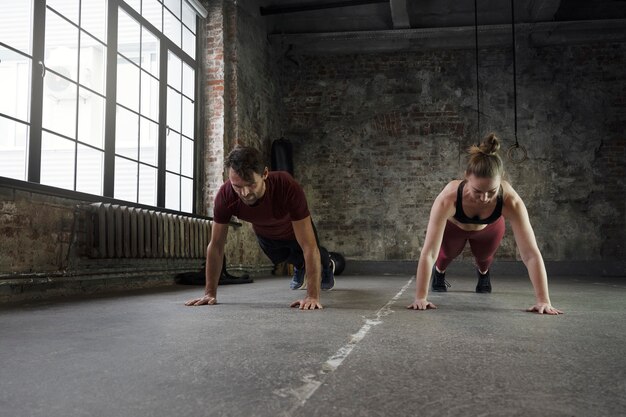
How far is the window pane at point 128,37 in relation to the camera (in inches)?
222

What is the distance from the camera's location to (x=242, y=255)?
25.9 ft

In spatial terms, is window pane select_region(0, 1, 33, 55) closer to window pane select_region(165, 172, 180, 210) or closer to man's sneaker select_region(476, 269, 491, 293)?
window pane select_region(165, 172, 180, 210)

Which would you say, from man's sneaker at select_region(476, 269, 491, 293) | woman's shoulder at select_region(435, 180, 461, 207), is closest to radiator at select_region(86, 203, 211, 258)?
woman's shoulder at select_region(435, 180, 461, 207)

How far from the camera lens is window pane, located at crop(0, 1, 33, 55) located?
4.11m

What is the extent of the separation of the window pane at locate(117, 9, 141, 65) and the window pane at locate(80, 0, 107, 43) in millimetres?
289

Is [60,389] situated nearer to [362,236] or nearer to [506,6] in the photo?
[362,236]

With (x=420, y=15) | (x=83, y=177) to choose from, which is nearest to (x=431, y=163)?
(x=420, y=15)

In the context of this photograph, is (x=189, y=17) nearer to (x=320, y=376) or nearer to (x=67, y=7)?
(x=67, y=7)

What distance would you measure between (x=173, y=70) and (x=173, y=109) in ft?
A: 1.66

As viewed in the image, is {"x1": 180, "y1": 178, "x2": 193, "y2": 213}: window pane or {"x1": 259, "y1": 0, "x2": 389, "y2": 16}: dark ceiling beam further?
{"x1": 259, "y1": 0, "x2": 389, "y2": 16}: dark ceiling beam

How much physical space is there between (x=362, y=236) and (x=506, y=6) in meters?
4.53

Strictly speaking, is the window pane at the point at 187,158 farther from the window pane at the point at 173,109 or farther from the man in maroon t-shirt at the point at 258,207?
the man in maroon t-shirt at the point at 258,207

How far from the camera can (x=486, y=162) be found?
289 centimetres

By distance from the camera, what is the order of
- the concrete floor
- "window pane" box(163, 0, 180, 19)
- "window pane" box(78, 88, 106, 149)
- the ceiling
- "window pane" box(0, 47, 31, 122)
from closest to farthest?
the concrete floor, "window pane" box(0, 47, 31, 122), "window pane" box(78, 88, 106, 149), "window pane" box(163, 0, 180, 19), the ceiling
